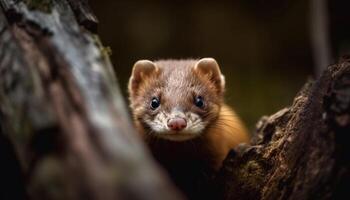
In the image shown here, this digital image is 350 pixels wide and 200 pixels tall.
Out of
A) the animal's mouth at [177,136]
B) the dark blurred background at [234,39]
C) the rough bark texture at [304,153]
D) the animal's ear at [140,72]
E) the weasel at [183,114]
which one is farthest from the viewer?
the dark blurred background at [234,39]

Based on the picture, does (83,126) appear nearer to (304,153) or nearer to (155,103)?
(304,153)

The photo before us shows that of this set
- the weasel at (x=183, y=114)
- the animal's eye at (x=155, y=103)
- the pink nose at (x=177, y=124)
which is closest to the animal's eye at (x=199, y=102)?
the weasel at (x=183, y=114)

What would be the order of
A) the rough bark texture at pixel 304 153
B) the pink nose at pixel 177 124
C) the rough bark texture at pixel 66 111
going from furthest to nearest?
the pink nose at pixel 177 124 < the rough bark texture at pixel 304 153 < the rough bark texture at pixel 66 111

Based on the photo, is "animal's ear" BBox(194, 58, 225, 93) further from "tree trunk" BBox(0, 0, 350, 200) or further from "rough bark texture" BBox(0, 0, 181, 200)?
"rough bark texture" BBox(0, 0, 181, 200)

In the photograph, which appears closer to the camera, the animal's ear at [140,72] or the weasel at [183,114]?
the weasel at [183,114]

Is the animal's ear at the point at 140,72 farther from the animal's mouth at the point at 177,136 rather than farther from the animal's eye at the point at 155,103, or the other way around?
the animal's mouth at the point at 177,136

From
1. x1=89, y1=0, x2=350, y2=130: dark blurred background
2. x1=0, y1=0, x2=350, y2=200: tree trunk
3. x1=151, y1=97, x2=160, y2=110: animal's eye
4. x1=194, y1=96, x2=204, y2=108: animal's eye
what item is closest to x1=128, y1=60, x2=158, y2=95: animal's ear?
x1=151, y1=97, x2=160, y2=110: animal's eye

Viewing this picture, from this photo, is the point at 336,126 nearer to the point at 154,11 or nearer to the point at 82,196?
the point at 82,196
